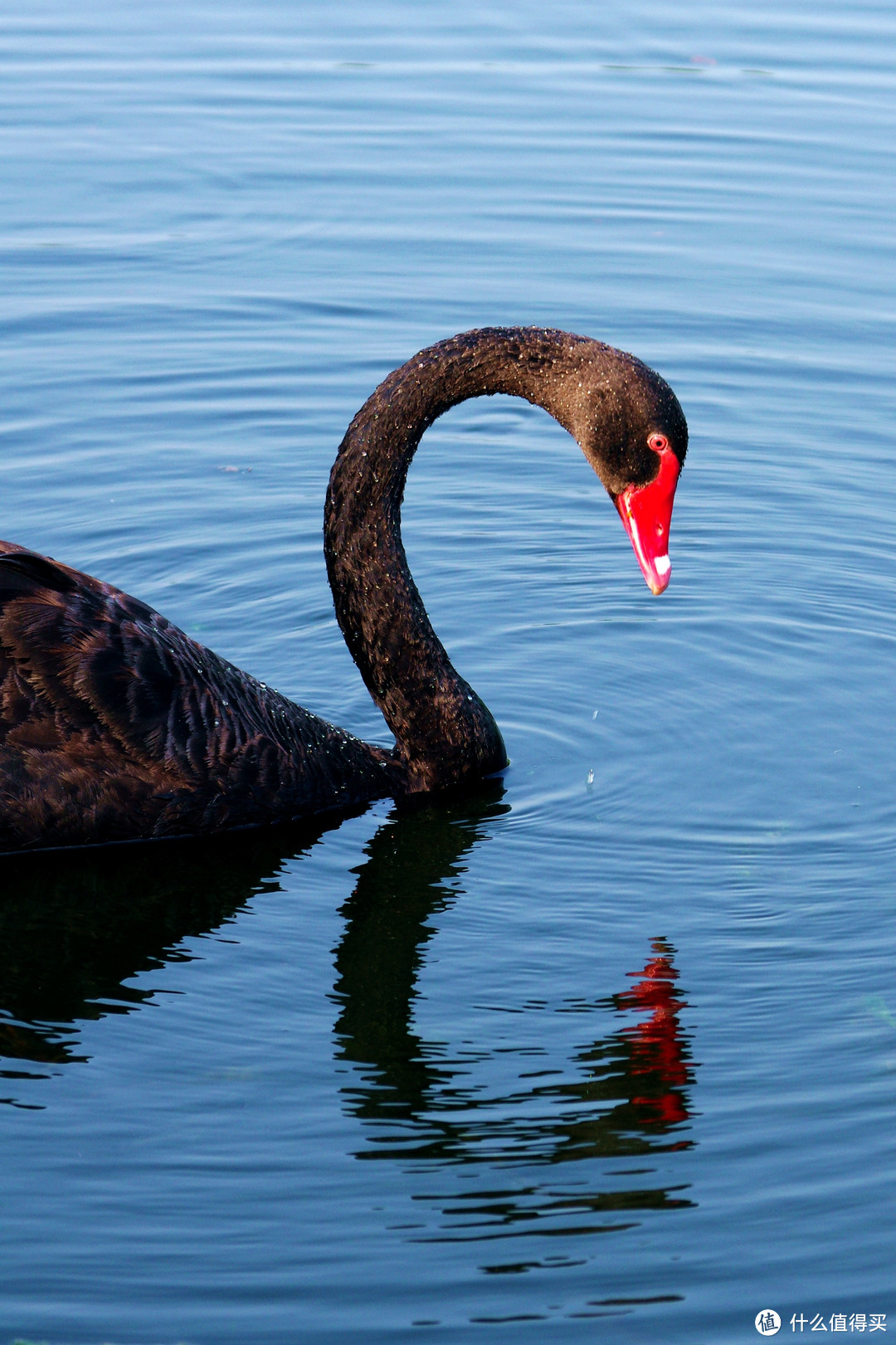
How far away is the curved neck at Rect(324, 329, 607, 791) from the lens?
5.96m

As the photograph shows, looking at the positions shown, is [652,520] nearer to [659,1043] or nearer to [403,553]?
[403,553]

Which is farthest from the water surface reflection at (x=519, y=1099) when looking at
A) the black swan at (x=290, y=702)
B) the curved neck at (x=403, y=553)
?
the curved neck at (x=403, y=553)

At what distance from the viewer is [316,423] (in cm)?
911

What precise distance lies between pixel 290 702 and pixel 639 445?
144 cm

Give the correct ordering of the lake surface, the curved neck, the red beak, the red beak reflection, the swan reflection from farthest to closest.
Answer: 1. the curved neck
2. the red beak
3. the red beak reflection
4. the swan reflection
5. the lake surface

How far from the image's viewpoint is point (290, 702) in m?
5.99

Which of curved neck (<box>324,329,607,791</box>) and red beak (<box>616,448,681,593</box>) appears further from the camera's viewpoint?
curved neck (<box>324,329,607,791</box>)

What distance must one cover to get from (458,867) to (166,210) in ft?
23.5

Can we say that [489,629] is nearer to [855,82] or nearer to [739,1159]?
[739,1159]

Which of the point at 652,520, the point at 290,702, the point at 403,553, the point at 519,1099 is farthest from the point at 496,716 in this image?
the point at 519,1099

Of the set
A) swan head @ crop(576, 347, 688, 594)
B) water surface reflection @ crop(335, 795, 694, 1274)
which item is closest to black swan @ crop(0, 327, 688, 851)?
swan head @ crop(576, 347, 688, 594)

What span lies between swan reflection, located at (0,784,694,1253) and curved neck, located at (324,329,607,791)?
0.26 m

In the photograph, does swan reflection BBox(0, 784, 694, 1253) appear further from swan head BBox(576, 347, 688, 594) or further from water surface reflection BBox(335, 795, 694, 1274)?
swan head BBox(576, 347, 688, 594)

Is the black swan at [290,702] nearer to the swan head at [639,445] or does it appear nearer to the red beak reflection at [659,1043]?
the swan head at [639,445]
